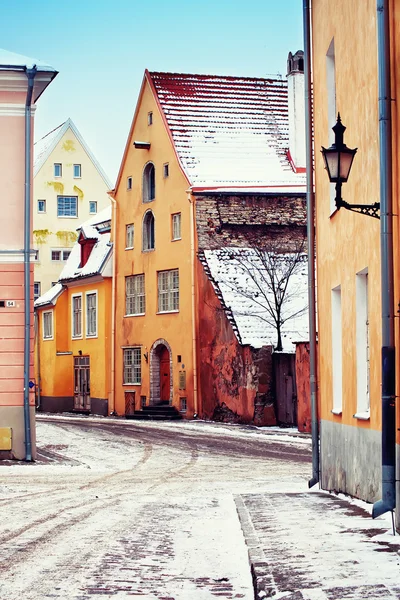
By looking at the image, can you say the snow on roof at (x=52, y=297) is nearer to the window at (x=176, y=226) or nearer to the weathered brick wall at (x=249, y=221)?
the window at (x=176, y=226)

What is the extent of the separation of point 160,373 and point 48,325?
1009 cm

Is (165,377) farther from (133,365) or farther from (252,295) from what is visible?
(252,295)

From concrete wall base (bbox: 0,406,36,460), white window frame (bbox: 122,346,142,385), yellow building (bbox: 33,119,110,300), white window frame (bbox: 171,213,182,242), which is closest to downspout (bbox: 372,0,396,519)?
concrete wall base (bbox: 0,406,36,460)

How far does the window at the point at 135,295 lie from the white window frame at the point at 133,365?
1503 millimetres

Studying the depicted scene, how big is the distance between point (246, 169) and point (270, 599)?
3690 centimetres

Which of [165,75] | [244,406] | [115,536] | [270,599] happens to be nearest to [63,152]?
[165,75]

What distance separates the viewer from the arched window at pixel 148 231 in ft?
148

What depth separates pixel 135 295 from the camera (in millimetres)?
45781

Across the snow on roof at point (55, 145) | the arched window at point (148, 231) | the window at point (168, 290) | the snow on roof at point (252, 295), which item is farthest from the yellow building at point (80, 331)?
the snow on roof at point (55, 145)

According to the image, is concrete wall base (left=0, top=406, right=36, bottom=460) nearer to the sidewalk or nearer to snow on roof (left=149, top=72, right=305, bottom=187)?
the sidewalk

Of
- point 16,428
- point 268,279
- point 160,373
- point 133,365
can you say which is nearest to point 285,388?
point 268,279

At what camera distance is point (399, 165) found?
10.4 m

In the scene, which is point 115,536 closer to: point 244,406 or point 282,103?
point 244,406

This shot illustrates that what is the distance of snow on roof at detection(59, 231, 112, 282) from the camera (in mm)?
47531
